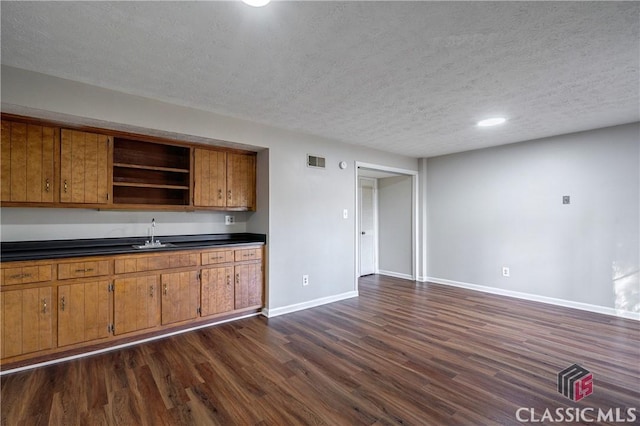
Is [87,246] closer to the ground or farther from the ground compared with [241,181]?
closer to the ground

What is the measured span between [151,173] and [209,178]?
0.71 metres

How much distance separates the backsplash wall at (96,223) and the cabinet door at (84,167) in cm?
38

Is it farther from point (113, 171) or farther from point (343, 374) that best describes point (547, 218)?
point (113, 171)

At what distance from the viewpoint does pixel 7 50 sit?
2.08 m

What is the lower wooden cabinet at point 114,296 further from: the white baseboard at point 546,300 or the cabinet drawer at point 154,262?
the white baseboard at point 546,300

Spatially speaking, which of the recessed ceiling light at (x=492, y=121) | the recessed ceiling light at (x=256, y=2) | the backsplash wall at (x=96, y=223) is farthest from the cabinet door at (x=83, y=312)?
the recessed ceiling light at (x=492, y=121)

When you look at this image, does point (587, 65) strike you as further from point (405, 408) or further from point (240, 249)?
point (240, 249)

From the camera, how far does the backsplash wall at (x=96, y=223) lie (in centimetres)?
281

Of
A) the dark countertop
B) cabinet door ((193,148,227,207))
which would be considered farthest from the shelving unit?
the dark countertop

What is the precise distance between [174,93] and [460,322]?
400cm

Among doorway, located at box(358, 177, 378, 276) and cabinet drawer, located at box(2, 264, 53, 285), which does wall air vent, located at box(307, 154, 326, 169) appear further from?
cabinet drawer, located at box(2, 264, 53, 285)

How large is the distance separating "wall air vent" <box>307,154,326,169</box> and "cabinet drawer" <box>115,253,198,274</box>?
193 centimetres

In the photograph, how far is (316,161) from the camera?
167 inches

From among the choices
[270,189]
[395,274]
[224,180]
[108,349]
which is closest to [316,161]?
[270,189]
